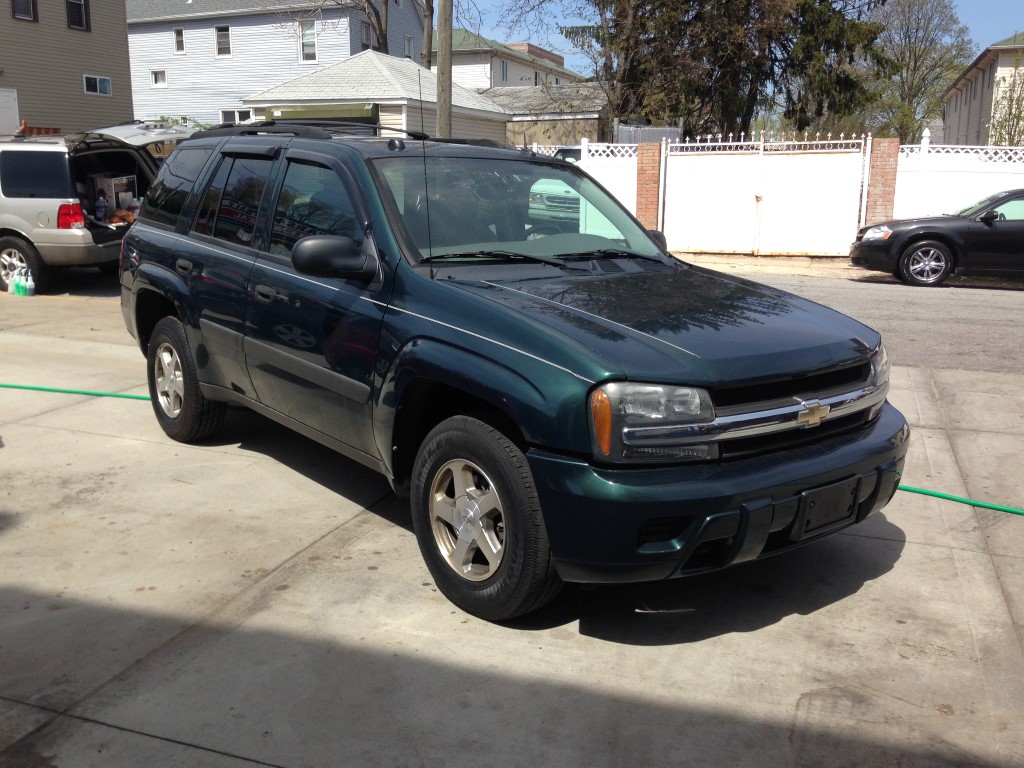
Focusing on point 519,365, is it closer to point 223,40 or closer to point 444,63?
point 444,63

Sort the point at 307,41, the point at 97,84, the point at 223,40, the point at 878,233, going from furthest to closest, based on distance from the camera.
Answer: the point at 223,40 < the point at 307,41 < the point at 97,84 < the point at 878,233

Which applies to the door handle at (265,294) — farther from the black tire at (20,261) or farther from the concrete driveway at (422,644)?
the black tire at (20,261)

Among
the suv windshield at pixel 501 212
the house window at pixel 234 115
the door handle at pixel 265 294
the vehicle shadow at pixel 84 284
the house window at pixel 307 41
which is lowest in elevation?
the vehicle shadow at pixel 84 284

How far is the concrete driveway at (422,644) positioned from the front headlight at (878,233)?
9.77 m

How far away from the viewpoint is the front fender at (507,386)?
10.6 ft

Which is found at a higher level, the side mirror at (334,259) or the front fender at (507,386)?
the side mirror at (334,259)

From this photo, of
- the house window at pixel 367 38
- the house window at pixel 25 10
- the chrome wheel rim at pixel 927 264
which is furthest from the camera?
the house window at pixel 367 38

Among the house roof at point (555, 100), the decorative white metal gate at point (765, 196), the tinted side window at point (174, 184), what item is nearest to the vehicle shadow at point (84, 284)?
the tinted side window at point (174, 184)

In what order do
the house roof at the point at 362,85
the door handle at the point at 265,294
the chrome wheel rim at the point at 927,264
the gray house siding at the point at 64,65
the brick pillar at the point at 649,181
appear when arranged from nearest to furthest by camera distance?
the door handle at the point at 265,294
the chrome wheel rim at the point at 927,264
the brick pillar at the point at 649,181
the gray house siding at the point at 64,65
the house roof at the point at 362,85

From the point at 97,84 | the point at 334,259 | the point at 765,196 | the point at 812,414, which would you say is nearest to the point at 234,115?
the point at 97,84

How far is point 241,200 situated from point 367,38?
1447 inches

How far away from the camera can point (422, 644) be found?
11.8 ft

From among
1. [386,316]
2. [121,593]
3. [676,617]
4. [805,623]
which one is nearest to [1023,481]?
[805,623]

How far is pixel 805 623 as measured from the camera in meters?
3.83
